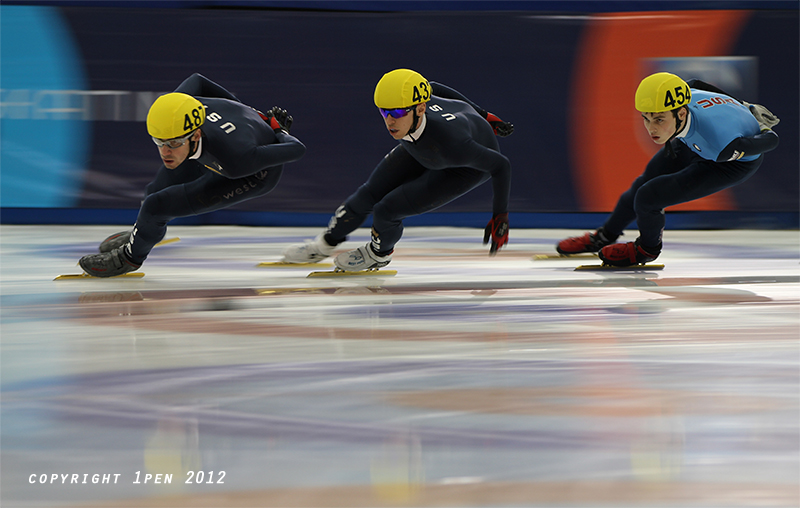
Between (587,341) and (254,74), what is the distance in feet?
17.0

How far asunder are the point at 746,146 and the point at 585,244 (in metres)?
1.22

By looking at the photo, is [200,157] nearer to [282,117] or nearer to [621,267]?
[282,117]

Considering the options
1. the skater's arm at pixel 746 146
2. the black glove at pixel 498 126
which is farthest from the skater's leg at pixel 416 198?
the skater's arm at pixel 746 146

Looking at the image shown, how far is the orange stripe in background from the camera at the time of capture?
21.8 ft

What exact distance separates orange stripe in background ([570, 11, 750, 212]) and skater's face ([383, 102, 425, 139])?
11.3 feet

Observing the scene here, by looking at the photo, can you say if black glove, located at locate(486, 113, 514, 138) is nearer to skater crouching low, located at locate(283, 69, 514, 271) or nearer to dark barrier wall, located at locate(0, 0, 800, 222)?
skater crouching low, located at locate(283, 69, 514, 271)

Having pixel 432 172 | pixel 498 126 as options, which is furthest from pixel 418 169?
pixel 498 126

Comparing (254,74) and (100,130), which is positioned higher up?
(254,74)

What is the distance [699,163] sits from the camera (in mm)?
4320

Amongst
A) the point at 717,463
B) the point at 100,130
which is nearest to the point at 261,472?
the point at 717,463

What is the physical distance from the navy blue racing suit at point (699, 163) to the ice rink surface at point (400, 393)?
52 cm

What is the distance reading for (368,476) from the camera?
5.24 ft

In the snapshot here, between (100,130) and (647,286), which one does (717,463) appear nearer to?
(647,286)

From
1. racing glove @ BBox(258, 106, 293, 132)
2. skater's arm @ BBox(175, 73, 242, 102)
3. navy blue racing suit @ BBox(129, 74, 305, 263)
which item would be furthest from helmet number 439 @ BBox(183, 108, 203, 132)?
racing glove @ BBox(258, 106, 293, 132)
